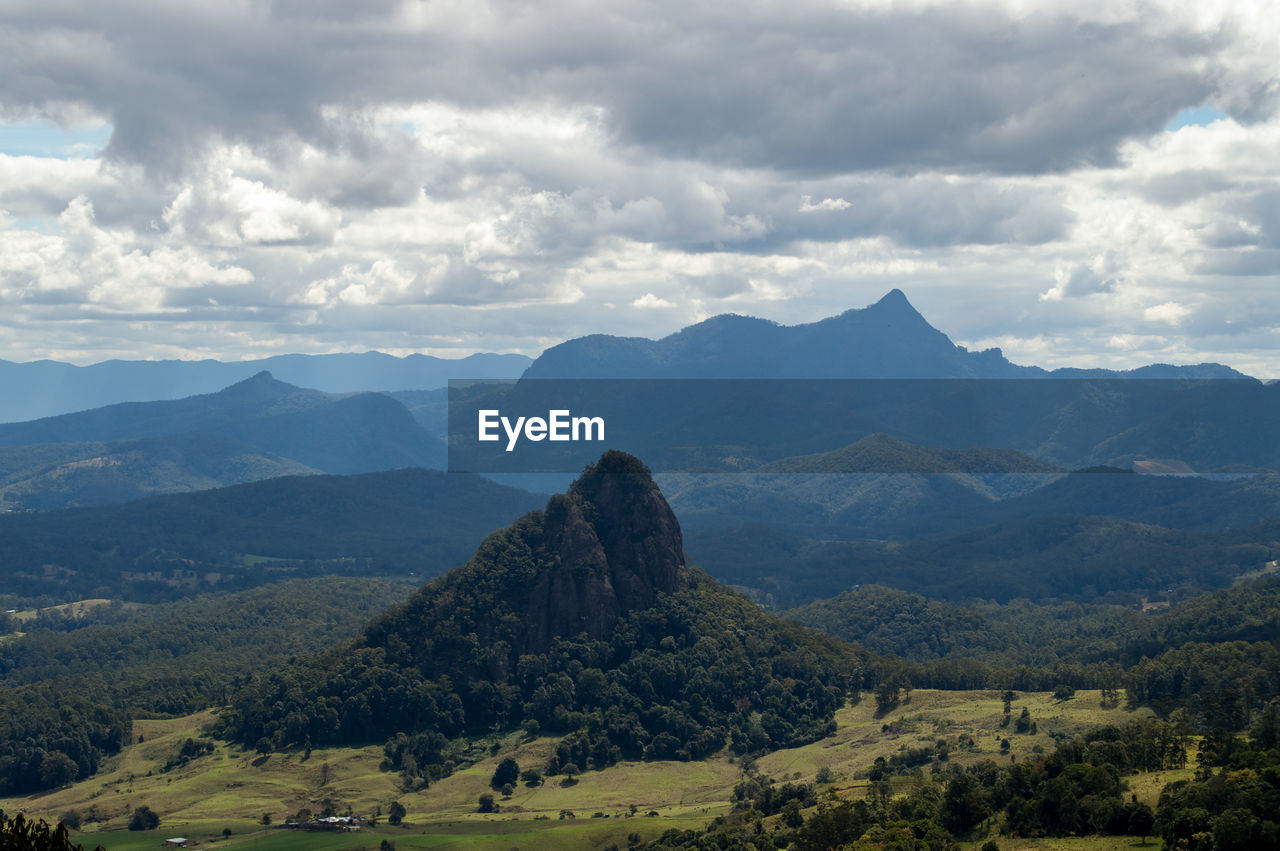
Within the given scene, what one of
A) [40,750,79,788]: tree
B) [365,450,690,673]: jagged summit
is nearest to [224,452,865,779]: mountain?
[365,450,690,673]: jagged summit

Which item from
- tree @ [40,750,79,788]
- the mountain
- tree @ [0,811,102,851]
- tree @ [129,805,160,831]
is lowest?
tree @ [40,750,79,788]

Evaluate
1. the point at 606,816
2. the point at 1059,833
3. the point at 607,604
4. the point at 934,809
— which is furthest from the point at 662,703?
the point at 1059,833

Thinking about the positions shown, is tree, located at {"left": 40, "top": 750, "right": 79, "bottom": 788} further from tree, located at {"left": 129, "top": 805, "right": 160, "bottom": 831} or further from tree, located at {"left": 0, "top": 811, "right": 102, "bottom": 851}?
tree, located at {"left": 0, "top": 811, "right": 102, "bottom": 851}

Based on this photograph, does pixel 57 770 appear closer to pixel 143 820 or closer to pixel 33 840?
pixel 143 820

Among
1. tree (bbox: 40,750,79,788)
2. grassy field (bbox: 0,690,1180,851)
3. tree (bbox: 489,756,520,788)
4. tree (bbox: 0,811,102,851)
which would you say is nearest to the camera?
tree (bbox: 0,811,102,851)

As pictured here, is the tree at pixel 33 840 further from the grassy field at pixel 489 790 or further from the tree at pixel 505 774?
the tree at pixel 505 774

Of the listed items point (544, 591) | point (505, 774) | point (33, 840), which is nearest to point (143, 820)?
point (505, 774)

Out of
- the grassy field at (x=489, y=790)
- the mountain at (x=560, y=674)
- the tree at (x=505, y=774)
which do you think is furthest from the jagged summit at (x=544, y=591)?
the tree at (x=505, y=774)
